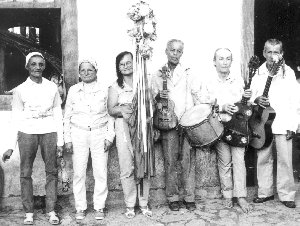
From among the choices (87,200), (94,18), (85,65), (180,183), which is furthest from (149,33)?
(87,200)

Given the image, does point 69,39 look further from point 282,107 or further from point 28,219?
point 282,107

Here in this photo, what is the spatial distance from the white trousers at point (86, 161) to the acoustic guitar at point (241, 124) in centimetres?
142

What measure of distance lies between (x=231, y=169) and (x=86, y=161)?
1.74 meters

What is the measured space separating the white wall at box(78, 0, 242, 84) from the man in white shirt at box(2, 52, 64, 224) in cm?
88

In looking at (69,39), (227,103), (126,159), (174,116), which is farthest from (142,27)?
(126,159)

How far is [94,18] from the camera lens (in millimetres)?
5438

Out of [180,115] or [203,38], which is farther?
[203,38]

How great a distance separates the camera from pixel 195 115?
482 centimetres

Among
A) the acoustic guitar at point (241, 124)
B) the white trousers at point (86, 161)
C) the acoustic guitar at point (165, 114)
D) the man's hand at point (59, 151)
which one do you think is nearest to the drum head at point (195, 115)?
the acoustic guitar at point (165, 114)

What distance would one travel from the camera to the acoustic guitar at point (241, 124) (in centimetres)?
491

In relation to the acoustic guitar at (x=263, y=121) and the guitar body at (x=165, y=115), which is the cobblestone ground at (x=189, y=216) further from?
the guitar body at (x=165, y=115)

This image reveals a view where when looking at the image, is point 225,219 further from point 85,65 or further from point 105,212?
point 85,65

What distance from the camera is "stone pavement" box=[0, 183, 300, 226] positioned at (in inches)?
185

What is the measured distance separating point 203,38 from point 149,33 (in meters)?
1.24
